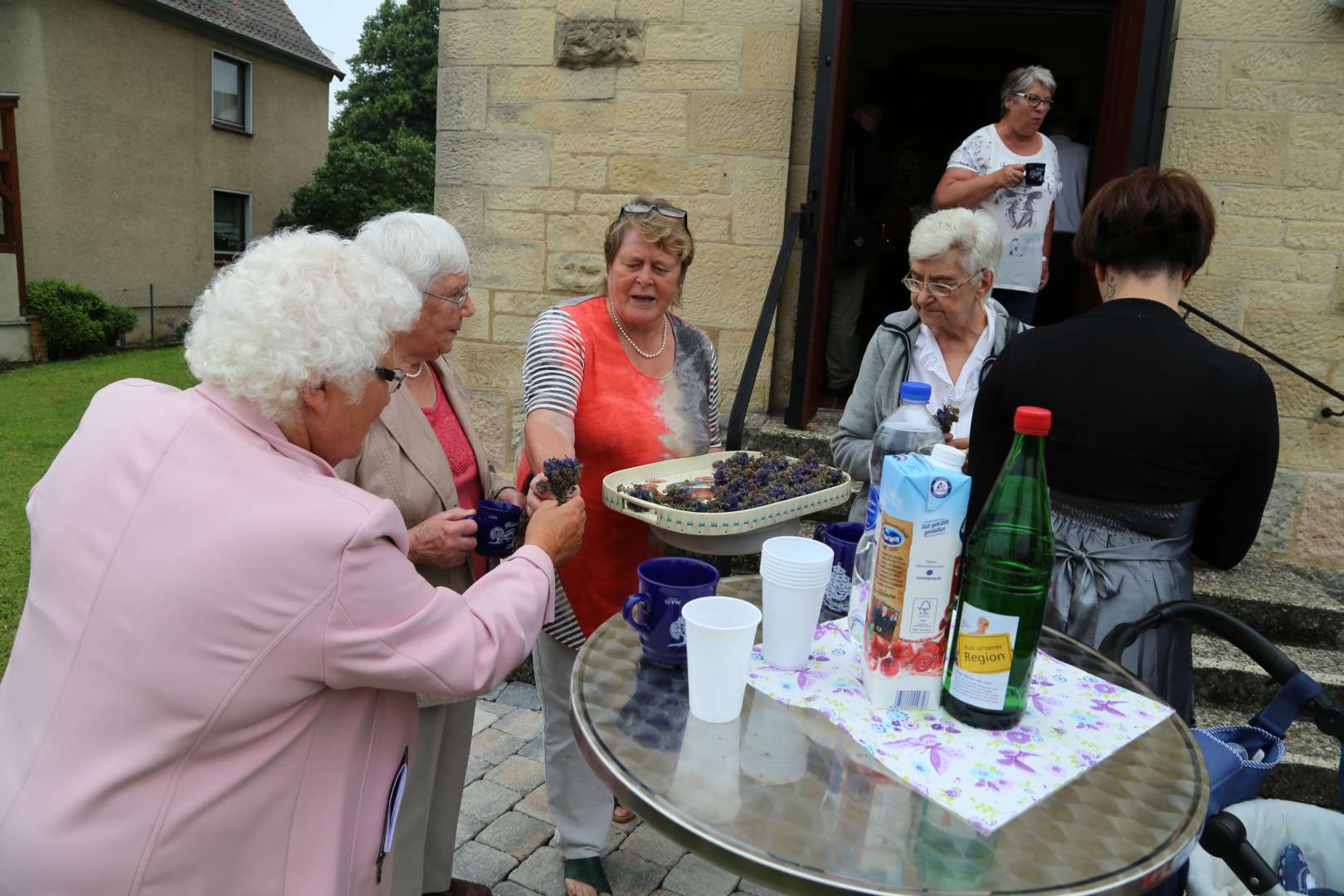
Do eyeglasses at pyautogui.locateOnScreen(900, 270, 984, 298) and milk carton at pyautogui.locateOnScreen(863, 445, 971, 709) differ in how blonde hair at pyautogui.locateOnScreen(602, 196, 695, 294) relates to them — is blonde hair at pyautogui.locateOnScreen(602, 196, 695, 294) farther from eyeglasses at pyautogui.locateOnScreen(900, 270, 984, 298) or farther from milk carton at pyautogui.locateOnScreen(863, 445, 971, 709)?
milk carton at pyautogui.locateOnScreen(863, 445, 971, 709)

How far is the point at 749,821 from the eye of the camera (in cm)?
117

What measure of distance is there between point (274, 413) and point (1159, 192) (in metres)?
1.77

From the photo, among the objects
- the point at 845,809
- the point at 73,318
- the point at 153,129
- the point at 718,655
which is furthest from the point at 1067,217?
the point at 153,129

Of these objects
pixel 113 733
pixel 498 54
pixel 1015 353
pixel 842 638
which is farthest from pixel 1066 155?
pixel 113 733

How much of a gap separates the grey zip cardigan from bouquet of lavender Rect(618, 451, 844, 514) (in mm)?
82

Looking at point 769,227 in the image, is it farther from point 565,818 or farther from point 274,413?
point 274,413

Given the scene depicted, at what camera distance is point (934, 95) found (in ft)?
25.8

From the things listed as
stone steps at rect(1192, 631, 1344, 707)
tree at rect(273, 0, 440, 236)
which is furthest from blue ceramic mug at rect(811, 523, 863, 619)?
tree at rect(273, 0, 440, 236)

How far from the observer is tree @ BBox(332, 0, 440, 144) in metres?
32.0

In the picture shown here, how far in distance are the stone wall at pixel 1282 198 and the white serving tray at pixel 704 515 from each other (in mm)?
2840

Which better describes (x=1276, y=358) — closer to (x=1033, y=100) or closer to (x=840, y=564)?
(x=1033, y=100)

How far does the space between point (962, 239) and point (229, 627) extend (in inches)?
80.8

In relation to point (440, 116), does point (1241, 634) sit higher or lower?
lower

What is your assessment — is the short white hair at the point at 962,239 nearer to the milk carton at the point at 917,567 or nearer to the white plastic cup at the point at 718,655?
the milk carton at the point at 917,567
